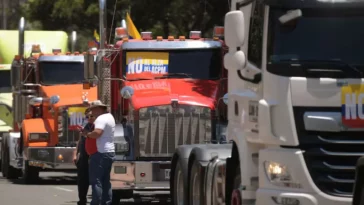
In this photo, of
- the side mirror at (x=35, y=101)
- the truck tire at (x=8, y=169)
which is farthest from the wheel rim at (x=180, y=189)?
the truck tire at (x=8, y=169)

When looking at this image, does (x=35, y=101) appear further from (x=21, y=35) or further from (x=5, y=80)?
(x=5, y=80)

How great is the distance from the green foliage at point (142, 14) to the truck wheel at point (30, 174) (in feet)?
37.6

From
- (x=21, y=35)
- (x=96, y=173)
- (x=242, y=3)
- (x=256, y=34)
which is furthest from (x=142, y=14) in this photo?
(x=256, y=34)

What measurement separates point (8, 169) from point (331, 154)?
17.2 meters

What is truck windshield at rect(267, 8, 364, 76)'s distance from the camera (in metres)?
10.5

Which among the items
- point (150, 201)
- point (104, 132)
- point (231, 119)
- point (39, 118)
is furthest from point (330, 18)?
point (39, 118)

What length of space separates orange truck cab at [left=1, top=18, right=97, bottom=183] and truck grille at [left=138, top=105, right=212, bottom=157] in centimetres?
442

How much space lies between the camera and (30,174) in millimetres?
24766

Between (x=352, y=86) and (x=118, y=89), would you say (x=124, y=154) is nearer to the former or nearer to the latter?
(x=118, y=89)

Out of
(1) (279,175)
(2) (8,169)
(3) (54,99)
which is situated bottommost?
(2) (8,169)

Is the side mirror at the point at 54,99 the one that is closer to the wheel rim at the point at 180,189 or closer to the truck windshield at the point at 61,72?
the truck windshield at the point at 61,72

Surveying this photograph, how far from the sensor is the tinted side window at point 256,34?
429 inches

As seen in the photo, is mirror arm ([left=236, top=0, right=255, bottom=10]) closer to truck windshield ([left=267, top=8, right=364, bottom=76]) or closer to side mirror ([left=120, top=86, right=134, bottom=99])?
truck windshield ([left=267, top=8, right=364, bottom=76])

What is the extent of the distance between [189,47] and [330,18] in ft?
27.0
